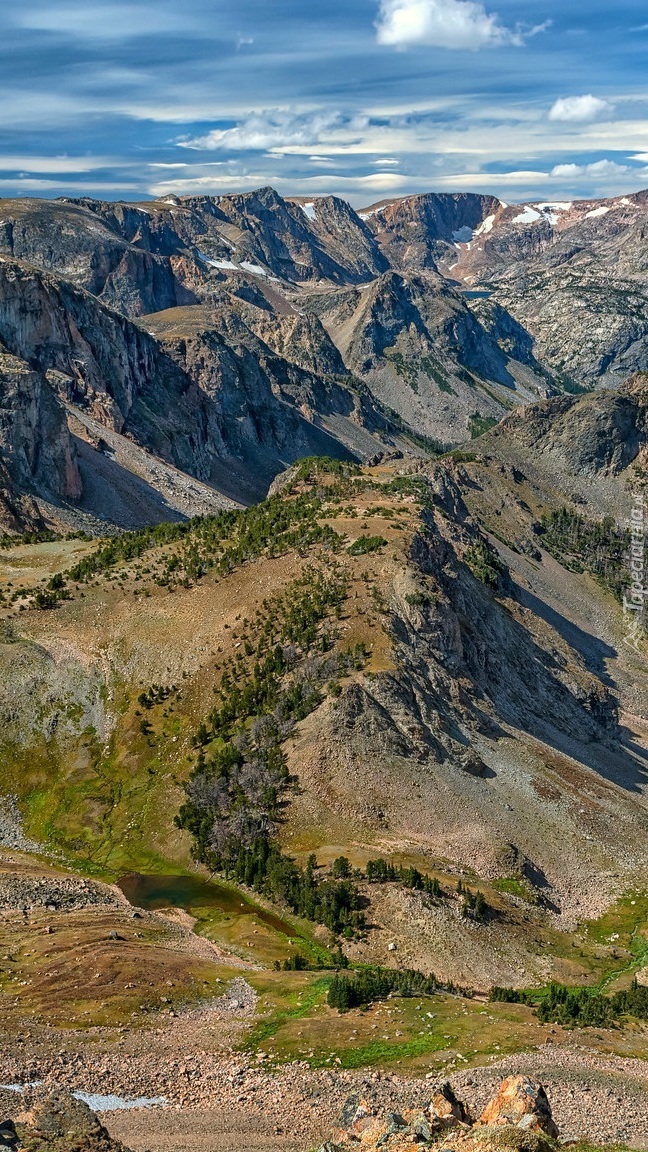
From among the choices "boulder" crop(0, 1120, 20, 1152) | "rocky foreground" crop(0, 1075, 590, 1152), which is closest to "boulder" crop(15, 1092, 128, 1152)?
"rocky foreground" crop(0, 1075, 590, 1152)

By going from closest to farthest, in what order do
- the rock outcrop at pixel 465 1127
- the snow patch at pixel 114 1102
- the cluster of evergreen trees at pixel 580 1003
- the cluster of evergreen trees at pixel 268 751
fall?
1. the rock outcrop at pixel 465 1127
2. the snow patch at pixel 114 1102
3. the cluster of evergreen trees at pixel 580 1003
4. the cluster of evergreen trees at pixel 268 751

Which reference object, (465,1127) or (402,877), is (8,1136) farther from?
(402,877)

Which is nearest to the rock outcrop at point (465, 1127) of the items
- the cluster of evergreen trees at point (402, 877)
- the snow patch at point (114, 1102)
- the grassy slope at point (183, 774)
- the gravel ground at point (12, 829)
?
the snow patch at point (114, 1102)

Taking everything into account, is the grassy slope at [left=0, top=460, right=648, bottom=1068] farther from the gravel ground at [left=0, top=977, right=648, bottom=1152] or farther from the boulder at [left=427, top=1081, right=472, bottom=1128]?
the boulder at [left=427, top=1081, right=472, bottom=1128]

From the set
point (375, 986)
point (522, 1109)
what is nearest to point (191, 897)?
point (375, 986)

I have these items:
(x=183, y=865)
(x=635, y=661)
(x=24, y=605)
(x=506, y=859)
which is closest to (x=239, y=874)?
(x=183, y=865)

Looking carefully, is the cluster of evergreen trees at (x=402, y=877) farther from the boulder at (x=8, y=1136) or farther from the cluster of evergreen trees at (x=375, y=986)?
the boulder at (x=8, y=1136)

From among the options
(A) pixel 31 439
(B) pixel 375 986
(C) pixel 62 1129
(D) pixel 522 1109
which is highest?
(A) pixel 31 439
